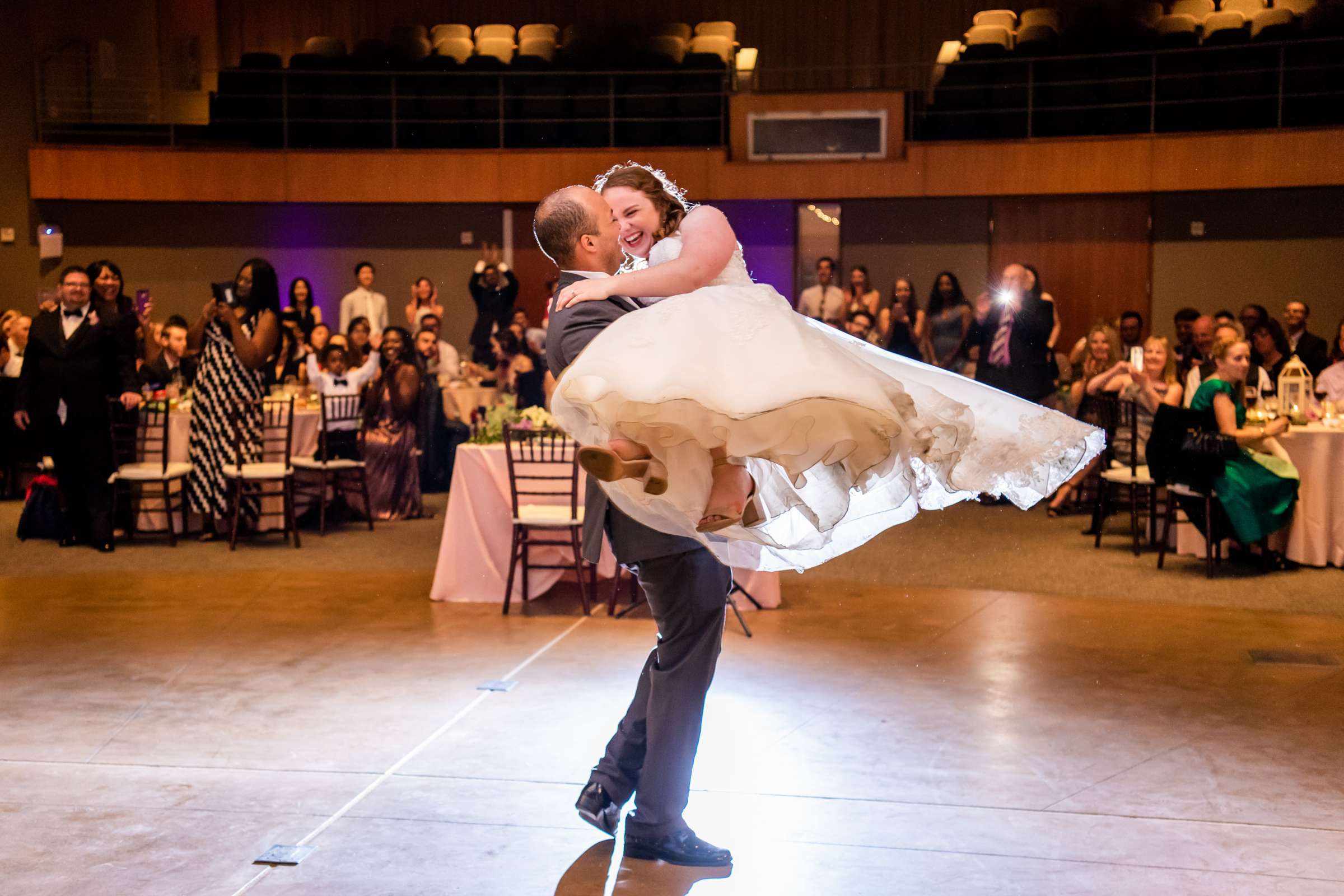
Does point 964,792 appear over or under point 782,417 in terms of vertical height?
under

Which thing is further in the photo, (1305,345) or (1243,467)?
(1305,345)

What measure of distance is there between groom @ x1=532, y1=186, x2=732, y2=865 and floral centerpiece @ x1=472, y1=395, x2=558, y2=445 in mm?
3128

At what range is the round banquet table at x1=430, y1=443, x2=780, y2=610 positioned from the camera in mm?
6039

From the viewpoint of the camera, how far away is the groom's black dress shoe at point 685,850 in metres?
2.90

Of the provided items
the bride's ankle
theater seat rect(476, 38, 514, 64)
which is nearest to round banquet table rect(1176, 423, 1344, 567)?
the bride's ankle

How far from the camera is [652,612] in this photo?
285 centimetres

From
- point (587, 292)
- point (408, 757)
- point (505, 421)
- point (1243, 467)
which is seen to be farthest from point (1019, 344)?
point (587, 292)

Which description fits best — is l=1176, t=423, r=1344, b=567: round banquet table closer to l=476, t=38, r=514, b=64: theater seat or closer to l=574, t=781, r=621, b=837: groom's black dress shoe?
l=574, t=781, r=621, b=837: groom's black dress shoe

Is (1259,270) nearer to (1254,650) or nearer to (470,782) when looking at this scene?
(1254,650)

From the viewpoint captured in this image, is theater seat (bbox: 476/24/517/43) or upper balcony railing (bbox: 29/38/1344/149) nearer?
upper balcony railing (bbox: 29/38/1344/149)

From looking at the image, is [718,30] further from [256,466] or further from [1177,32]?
[256,466]

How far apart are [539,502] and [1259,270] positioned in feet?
27.9

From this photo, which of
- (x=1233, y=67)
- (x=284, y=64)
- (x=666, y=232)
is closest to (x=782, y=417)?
(x=666, y=232)

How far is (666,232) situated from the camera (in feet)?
9.12
